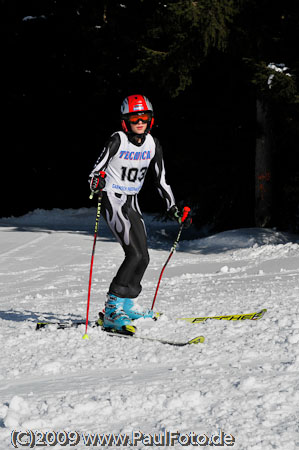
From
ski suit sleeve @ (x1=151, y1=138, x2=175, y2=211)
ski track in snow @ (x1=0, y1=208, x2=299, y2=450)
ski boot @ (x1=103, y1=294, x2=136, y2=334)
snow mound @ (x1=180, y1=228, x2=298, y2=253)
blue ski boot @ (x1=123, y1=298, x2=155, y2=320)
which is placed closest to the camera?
ski track in snow @ (x1=0, y1=208, x2=299, y2=450)

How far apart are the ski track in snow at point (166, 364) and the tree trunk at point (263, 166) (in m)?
5.04

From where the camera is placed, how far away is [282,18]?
13.7 metres

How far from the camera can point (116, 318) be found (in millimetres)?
5516

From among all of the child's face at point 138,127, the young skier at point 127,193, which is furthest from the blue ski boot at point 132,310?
the child's face at point 138,127

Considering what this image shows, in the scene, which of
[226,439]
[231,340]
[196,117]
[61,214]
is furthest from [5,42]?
[226,439]

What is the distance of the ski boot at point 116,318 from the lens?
543 cm

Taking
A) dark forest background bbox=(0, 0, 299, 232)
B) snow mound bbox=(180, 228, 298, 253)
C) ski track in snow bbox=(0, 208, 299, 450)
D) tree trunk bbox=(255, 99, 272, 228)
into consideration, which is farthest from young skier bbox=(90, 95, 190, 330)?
tree trunk bbox=(255, 99, 272, 228)

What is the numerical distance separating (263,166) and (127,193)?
925 cm

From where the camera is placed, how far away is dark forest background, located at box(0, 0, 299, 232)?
12.9 m

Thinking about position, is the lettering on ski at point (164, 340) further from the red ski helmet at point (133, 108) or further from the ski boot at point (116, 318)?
the red ski helmet at point (133, 108)

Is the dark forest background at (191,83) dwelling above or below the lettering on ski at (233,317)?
above

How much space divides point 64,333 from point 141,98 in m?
2.24

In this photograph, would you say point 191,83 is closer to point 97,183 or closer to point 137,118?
point 137,118

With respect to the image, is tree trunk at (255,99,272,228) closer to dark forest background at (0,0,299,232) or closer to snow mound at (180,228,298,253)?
dark forest background at (0,0,299,232)
